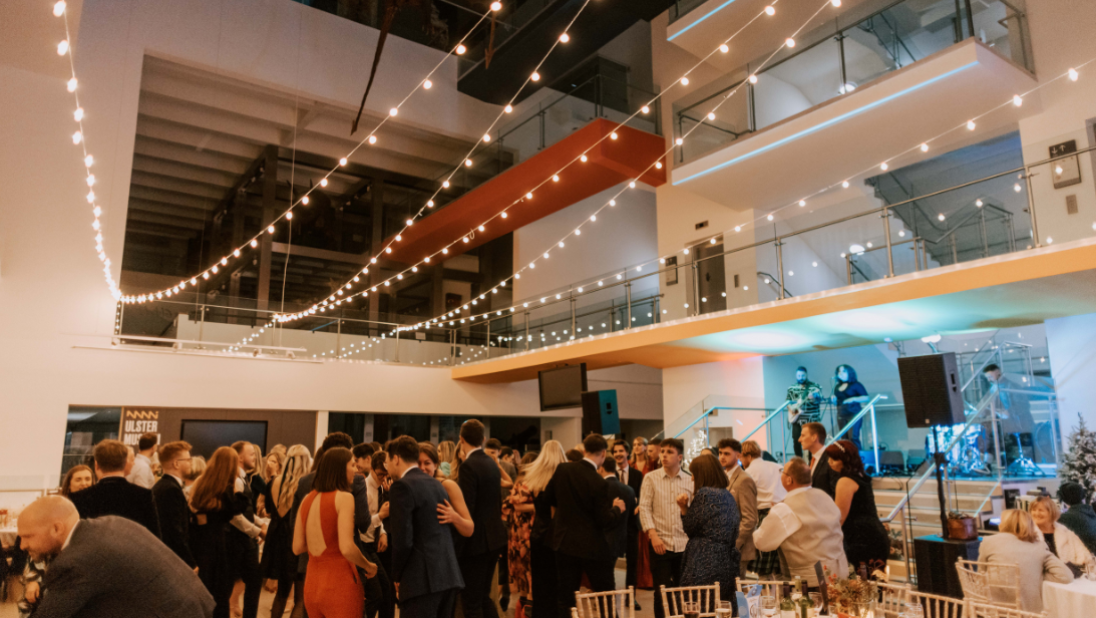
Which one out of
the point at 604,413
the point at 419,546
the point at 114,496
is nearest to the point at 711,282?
the point at 604,413

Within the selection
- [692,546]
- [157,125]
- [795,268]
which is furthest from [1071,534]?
[157,125]

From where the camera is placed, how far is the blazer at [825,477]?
191 inches

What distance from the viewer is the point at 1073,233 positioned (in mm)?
5852

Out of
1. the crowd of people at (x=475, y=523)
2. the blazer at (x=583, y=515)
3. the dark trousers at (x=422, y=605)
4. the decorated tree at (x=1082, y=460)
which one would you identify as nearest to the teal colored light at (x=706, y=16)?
the decorated tree at (x=1082, y=460)

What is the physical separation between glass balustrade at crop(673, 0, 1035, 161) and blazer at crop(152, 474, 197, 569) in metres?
8.03

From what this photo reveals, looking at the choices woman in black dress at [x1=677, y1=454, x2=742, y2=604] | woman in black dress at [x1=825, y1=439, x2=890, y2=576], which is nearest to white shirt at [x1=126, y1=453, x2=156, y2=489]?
woman in black dress at [x1=677, y1=454, x2=742, y2=604]

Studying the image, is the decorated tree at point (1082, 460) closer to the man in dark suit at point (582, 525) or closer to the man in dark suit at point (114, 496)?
the man in dark suit at point (582, 525)

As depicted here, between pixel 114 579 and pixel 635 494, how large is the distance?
4422mm

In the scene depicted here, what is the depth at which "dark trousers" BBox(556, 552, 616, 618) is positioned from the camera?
4551 millimetres

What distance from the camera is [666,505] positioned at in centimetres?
498

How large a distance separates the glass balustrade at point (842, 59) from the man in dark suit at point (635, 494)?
521cm

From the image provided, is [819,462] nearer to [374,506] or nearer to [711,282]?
[374,506]

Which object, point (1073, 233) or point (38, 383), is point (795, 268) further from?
point (38, 383)

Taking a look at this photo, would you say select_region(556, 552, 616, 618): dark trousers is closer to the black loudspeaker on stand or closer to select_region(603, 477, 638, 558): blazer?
select_region(603, 477, 638, 558): blazer
